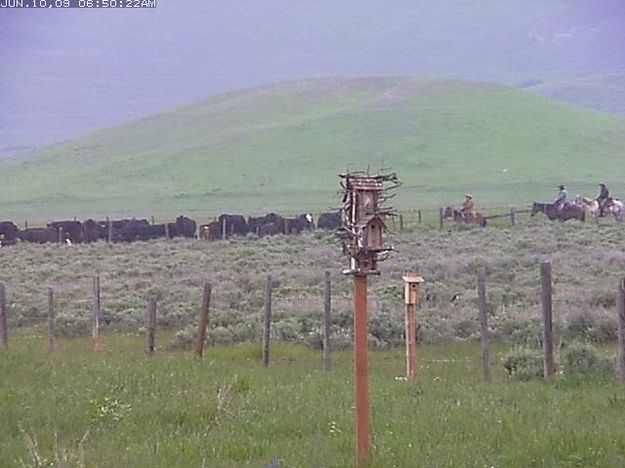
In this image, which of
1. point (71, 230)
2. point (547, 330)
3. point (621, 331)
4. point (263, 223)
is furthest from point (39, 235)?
point (621, 331)

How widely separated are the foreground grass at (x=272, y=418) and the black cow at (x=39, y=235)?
139 ft

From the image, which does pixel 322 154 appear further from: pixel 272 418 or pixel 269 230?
pixel 272 418

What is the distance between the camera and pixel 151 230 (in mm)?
56531

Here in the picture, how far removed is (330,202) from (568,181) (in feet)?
67.5

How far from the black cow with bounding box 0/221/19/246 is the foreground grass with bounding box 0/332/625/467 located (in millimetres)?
42444

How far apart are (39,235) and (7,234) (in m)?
Answer: 1.56

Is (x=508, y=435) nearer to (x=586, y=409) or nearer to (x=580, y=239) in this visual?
(x=586, y=409)

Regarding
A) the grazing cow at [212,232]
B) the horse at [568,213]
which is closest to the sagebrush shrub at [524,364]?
the horse at [568,213]

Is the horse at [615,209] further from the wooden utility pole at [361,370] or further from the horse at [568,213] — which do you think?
the wooden utility pole at [361,370]

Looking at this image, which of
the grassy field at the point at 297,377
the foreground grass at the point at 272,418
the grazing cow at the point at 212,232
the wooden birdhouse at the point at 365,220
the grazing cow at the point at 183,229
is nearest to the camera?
the wooden birdhouse at the point at 365,220

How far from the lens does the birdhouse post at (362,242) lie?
7.98 metres

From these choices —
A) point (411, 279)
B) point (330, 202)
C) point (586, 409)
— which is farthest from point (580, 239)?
point (330, 202)

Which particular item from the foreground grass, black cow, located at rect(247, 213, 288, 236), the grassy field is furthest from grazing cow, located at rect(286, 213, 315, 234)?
the foreground grass

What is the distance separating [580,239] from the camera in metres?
39.8
